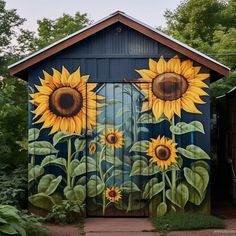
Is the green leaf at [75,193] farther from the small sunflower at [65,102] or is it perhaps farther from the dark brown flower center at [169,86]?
the dark brown flower center at [169,86]

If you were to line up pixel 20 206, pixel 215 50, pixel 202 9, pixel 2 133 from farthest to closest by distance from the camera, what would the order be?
1. pixel 202 9
2. pixel 215 50
3. pixel 2 133
4. pixel 20 206

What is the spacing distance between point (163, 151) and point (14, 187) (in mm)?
2936

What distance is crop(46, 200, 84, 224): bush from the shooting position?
8.49m

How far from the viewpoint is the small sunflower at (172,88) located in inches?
355

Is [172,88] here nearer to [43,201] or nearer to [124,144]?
[124,144]

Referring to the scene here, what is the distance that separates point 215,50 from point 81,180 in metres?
9.09

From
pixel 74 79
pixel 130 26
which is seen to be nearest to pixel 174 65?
pixel 130 26

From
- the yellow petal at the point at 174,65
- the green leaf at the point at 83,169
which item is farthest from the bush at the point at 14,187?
the yellow petal at the point at 174,65

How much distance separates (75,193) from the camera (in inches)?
356

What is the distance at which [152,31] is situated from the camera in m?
8.94

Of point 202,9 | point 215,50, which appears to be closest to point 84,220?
point 215,50

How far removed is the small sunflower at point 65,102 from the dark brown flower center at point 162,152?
4.16 ft

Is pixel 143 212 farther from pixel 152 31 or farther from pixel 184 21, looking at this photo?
pixel 184 21

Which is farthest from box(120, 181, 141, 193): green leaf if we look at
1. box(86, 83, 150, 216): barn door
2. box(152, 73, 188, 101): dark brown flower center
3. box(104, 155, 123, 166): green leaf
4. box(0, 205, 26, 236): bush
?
box(0, 205, 26, 236): bush
